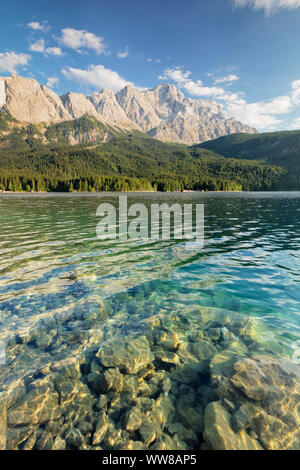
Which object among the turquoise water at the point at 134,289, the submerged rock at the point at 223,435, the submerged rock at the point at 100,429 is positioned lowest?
the submerged rock at the point at 100,429

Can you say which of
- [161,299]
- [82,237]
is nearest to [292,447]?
[161,299]

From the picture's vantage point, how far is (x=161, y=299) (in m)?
11.5

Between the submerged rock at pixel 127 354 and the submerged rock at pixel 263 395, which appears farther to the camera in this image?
the submerged rock at pixel 127 354

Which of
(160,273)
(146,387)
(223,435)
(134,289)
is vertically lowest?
(146,387)

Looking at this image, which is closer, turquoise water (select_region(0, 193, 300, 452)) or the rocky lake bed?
the rocky lake bed

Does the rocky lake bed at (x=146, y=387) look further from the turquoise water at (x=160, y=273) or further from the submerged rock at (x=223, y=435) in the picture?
the turquoise water at (x=160, y=273)

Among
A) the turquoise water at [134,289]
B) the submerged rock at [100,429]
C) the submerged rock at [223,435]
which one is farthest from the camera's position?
the turquoise water at [134,289]

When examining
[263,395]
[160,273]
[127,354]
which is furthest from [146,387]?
[160,273]

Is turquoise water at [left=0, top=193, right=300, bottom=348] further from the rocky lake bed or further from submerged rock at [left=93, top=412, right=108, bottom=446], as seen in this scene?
submerged rock at [left=93, top=412, right=108, bottom=446]

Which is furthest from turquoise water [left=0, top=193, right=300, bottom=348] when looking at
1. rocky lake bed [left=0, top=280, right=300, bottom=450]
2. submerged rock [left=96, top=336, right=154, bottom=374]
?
submerged rock [left=96, top=336, right=154, bottom=374]

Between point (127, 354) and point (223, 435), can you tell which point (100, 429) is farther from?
point (223, 435)

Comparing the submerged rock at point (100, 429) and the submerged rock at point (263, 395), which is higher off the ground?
the submerged rock at point (263, 395)

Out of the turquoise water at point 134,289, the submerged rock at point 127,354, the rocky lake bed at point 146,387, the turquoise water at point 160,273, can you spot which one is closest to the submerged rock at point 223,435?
the rocky lake bed at point 146,387
